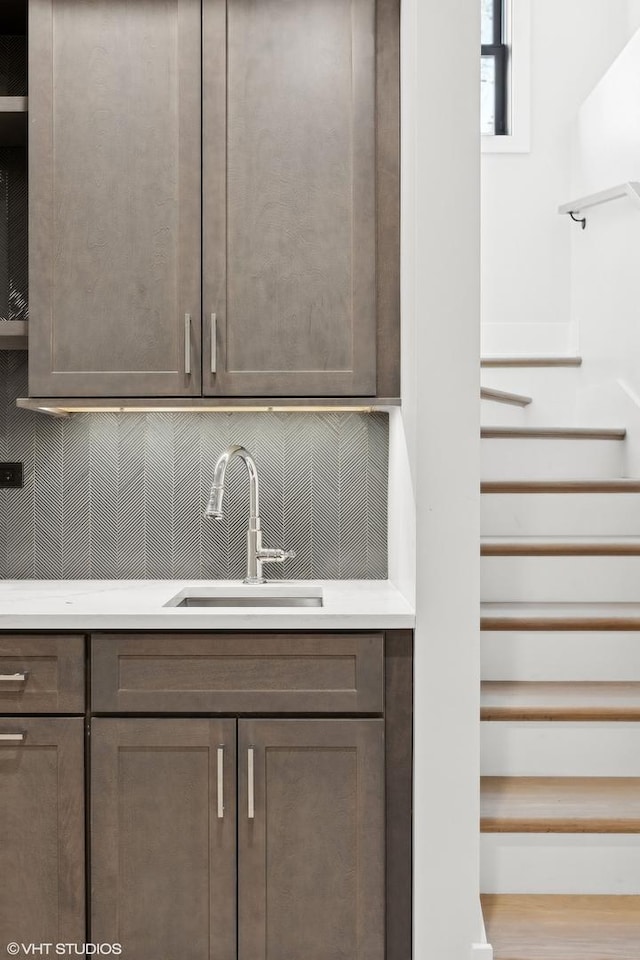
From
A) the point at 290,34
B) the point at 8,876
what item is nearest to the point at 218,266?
the point at 290,34

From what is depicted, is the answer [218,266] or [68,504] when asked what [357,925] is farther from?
[218,266]

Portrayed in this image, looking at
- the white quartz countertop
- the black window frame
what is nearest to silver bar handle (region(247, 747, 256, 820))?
the white quartz countertop

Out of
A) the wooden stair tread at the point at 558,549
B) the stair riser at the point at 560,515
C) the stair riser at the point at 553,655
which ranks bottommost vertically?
the stair riser at the point at 553,655

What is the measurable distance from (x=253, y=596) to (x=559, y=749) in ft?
3.19

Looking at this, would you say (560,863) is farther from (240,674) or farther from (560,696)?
(240,674)

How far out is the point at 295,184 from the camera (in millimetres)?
1922

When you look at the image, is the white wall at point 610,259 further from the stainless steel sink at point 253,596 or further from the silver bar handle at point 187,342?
the silver bar handle at point 187,342

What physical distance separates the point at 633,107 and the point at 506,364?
118 cm

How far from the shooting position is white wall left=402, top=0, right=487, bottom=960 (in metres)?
1.65

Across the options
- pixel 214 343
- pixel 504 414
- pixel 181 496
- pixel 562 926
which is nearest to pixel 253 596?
pixel 181 496

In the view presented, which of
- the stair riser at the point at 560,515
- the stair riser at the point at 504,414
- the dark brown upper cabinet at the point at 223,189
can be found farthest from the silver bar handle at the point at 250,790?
the stair riser at the point at 504,414

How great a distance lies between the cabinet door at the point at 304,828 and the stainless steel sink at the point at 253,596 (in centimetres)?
51

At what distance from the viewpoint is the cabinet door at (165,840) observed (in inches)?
66.2

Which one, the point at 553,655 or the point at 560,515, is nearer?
the point at 553,655
